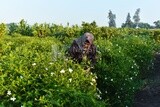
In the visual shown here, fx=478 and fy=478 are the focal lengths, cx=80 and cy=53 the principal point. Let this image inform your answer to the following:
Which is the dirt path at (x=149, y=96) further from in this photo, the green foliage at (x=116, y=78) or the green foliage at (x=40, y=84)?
the green foliage at (x=40, y=84)

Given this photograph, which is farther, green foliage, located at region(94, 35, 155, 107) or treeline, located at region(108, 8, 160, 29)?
treeline, located at region(108, 8, 160, 29)

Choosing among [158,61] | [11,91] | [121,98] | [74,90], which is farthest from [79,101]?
[158,61]

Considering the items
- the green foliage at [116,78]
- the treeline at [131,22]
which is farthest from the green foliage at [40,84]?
the treeline at [131,22]

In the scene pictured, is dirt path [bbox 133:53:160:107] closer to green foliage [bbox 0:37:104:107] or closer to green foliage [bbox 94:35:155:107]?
green foliage [bbox 94:35:155:107]

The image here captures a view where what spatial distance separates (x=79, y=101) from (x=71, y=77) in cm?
108

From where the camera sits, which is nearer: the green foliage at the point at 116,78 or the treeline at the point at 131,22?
the green foliage at the point at 116,78

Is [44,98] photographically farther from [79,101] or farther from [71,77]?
[71,77]

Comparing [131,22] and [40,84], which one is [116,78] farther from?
[131,22]

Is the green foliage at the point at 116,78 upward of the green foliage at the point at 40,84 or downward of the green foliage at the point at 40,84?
downward

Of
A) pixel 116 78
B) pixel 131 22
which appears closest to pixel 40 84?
pixel 116 78

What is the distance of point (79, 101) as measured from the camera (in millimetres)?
7000

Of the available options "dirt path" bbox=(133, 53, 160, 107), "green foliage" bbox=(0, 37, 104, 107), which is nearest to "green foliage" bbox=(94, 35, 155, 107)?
"dirt path" bbox=(133, 53, 160, 107)

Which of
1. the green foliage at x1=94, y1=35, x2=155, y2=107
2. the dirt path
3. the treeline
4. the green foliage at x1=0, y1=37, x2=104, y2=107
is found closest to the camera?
the green foliage at x1=0, y1=37, x2=104, y2=107

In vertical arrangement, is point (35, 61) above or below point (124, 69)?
above
